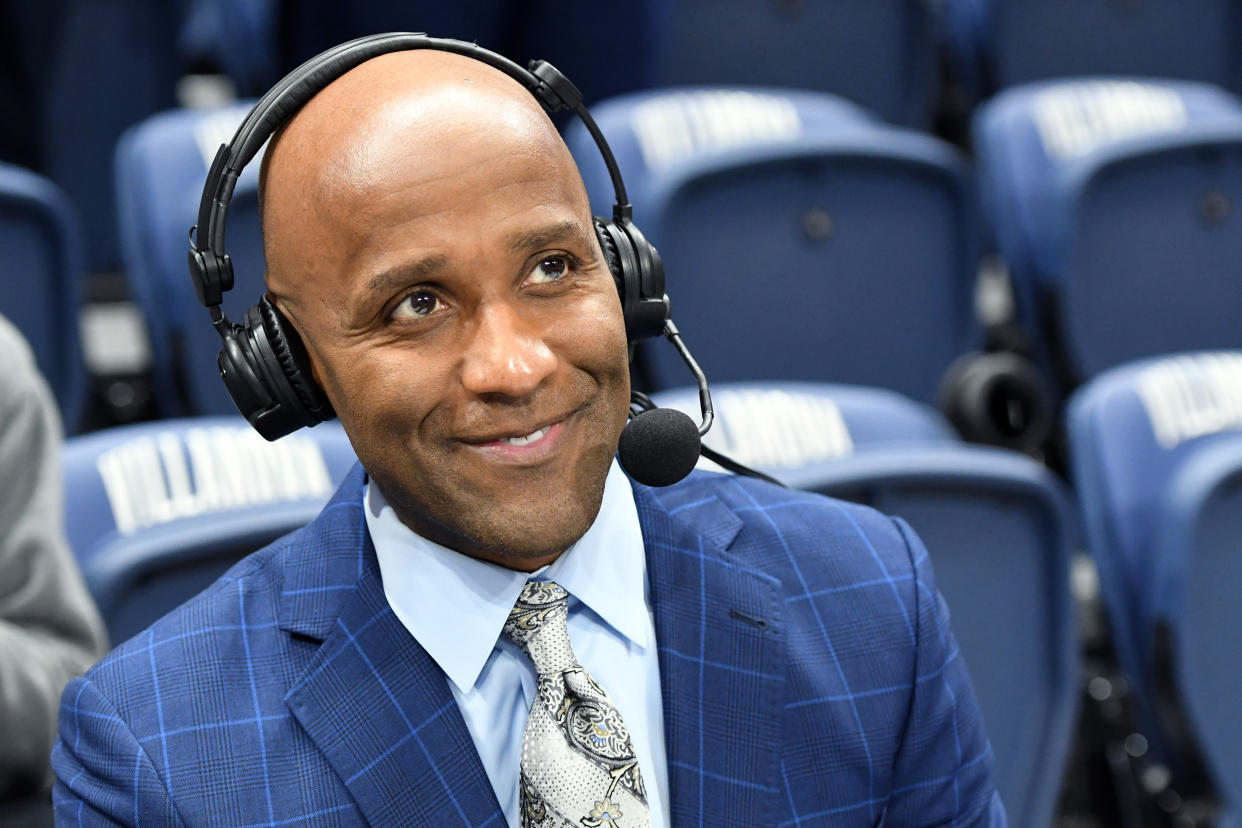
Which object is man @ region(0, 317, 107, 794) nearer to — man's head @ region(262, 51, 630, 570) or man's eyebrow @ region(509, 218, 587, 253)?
man's head @ region(262, 51, 630, 570)

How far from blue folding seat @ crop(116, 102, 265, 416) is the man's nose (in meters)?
1.00

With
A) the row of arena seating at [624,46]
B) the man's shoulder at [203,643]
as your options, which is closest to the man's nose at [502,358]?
the man's shoulder at [203,643]

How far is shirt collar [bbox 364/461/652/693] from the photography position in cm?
79

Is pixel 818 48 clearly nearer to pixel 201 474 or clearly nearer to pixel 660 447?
pixel 201 474

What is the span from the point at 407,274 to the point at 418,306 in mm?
22

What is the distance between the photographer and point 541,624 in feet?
2.62

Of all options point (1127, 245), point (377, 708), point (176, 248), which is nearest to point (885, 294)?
point (1127, 245)

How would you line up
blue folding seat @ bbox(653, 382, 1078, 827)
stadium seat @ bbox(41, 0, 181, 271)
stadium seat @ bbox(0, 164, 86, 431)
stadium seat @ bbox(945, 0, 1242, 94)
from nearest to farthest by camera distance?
blue folding seat @ bbox(653, 382, 1078, 827) < stadium seat @ bbox(0, 164, 86, 431) < stadium seat @ bbox(41, 0, 181, 271) < stadium seat @ bbox(945, 0, 1242, 94)

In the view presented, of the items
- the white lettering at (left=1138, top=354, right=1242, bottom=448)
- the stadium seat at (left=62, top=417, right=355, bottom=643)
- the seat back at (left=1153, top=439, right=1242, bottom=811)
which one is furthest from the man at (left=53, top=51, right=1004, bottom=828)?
the white lettering at (left=1138, top=354, right=1242, bottom=448)

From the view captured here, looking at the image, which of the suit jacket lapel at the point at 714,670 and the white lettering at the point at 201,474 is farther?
the white lettering at the point at 201,474

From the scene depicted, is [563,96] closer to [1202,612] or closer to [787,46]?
[1202,612]

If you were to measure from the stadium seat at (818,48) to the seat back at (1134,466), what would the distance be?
1052 mm

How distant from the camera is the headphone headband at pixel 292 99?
2.36 ft

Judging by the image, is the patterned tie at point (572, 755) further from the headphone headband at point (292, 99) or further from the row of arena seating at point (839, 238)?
the row of arena seating at point (839, 238)
